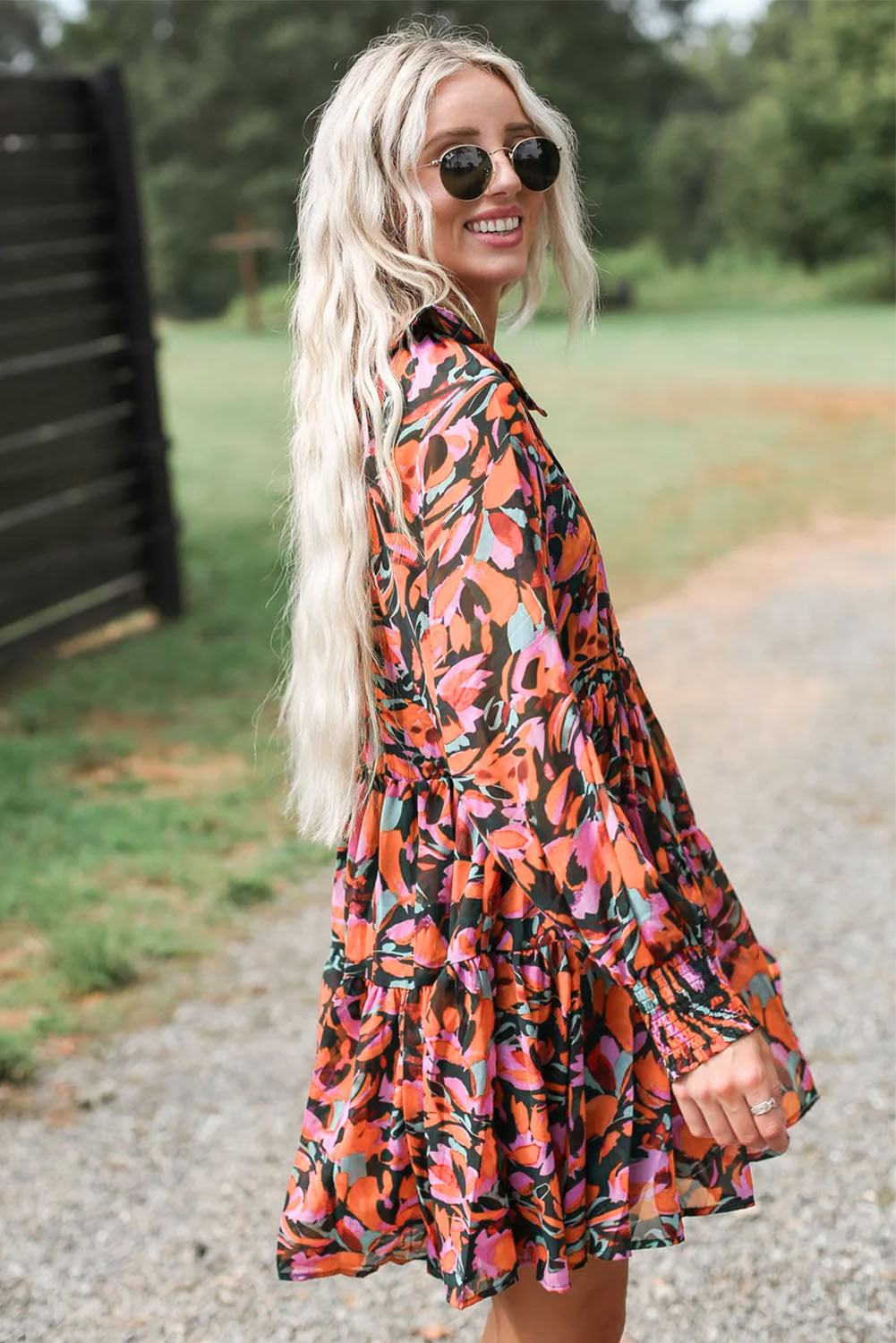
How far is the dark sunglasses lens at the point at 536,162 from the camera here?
1633 mm

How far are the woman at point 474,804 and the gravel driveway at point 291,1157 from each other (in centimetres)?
98

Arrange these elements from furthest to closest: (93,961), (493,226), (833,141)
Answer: (833,141) → (93,961) → (493,226)

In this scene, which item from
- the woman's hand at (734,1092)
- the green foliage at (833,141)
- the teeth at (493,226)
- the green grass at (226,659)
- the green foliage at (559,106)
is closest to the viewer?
the woman's hand at (734,1092)

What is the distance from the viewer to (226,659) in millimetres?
6730

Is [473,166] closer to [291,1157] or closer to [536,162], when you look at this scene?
[536,162]

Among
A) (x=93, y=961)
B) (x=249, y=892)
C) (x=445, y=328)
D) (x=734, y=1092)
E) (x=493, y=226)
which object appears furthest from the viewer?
(x=249, y=892)

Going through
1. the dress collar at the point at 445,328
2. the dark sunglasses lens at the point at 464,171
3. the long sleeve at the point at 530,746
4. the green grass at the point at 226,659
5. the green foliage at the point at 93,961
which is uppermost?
the dark sunglasses lens at the point at 464,171

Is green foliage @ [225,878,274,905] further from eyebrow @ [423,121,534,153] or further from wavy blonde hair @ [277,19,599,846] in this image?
eyebrow @ [423,121,534,153]

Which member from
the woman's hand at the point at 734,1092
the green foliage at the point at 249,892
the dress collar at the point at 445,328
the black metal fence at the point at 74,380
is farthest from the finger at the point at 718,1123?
the black metal fence at the point at 74,380

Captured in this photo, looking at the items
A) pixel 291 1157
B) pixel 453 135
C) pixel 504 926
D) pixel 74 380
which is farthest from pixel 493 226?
pixel 74 380

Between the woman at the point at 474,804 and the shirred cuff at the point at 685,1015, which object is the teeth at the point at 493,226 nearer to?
the woman at the point at 474,804

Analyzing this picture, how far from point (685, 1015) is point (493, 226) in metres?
0.93

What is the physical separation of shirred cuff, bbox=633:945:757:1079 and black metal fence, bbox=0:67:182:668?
5522 millimetres

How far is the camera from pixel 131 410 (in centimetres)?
A: 728
